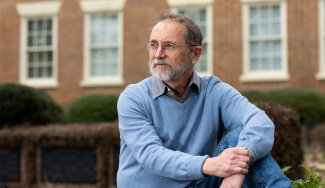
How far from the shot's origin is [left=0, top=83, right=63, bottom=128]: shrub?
852 centimetres

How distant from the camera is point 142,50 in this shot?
15516 mm

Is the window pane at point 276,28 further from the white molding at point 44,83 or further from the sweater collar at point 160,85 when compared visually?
the sweater collar at point 160,85

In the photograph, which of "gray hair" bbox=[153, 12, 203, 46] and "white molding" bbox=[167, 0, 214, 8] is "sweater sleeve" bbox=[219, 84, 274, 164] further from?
"white molding" bbox=[167, 0, 214, 8]

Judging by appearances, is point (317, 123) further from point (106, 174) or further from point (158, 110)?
point (158, 110)

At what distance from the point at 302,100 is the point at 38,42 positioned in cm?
744

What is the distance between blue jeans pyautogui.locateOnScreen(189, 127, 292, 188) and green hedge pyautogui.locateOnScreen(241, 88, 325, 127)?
991cm

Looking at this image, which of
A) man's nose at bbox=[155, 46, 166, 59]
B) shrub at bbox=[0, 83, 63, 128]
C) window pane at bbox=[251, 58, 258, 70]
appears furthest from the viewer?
window pane at bbox=[251, 58, 258, 70]

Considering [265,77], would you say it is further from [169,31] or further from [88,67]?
[169,31]

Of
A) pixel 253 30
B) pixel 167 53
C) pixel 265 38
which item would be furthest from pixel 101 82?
pixel 167 53

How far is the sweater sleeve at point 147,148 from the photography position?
9.49 feet

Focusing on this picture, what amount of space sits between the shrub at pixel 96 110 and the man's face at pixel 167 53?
36.5ft

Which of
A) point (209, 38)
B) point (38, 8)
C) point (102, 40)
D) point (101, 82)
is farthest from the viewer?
point (38, 8)

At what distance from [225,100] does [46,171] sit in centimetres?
446

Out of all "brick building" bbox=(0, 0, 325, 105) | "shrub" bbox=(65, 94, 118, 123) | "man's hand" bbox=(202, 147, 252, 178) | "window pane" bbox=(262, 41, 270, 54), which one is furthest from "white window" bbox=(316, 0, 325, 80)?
"man's hand" bbox=(202, 147, 252, 178)
